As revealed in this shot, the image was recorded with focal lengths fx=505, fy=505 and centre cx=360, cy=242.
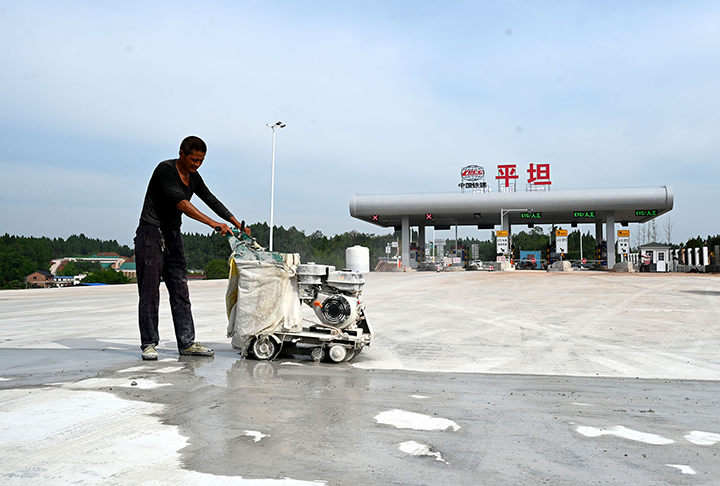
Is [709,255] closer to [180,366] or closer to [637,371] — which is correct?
[637,371]

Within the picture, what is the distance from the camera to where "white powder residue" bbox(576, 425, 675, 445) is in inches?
110

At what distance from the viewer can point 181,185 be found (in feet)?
17.1

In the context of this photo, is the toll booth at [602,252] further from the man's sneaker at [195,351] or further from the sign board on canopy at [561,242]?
the man's sneaker at [195,351]

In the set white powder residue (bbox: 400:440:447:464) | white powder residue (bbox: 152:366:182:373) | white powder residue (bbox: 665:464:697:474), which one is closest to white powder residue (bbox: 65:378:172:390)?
white powder residue (bbox: 152:366:182:373)

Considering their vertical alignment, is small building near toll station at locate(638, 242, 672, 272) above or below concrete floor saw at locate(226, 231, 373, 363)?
above

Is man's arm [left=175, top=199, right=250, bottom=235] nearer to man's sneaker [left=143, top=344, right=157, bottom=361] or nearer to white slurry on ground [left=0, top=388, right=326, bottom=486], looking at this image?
man's sneaker [left=143, top=344, right=157, bottom=361]

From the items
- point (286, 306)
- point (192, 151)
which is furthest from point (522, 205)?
point (192, 151)

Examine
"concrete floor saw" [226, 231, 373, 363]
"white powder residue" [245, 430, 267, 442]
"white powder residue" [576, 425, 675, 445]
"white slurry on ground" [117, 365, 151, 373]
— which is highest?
"concrete floor saw" [226, 231, 373, 363]

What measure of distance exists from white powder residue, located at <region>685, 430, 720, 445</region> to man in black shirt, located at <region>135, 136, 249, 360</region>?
4029 mm

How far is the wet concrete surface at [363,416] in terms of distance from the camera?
2.31 meters

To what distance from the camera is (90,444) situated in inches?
101

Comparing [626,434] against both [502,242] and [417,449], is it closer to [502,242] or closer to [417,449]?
[417,449]

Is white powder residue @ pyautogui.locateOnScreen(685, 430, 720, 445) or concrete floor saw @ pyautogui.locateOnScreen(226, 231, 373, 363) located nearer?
white powder residue @ pyautogui.locateOnScreen(685, 430, 720, 445)

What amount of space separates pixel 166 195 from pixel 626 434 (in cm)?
442
